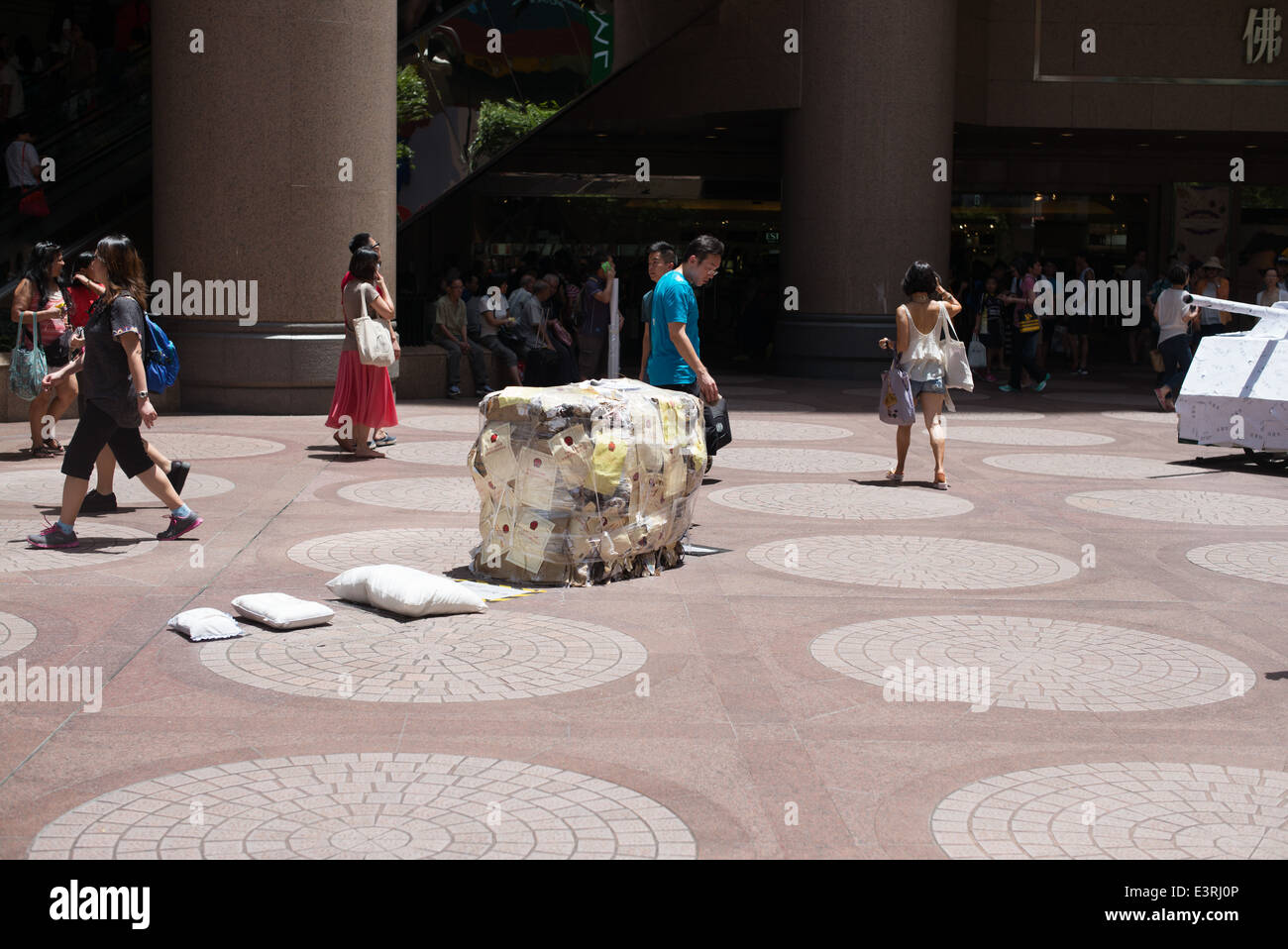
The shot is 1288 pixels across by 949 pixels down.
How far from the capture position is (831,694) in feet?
17.9

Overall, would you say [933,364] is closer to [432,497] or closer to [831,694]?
[432,497]

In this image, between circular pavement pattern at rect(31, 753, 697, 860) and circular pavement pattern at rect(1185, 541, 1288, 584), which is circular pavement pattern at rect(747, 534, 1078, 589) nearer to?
circular pavement pattern at rect(1185, 541, 1288, 584)

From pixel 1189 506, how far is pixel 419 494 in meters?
5.51

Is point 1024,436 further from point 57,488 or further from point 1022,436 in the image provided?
point 57,488

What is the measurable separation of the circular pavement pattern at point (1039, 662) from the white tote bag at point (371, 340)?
6.60m

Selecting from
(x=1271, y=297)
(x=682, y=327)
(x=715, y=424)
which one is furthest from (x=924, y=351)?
(x=1271, y=297)

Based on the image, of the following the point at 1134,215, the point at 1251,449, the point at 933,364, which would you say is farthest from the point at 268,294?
the point at 1134,215

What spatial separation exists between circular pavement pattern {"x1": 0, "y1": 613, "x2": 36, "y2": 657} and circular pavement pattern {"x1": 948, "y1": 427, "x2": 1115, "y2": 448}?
10.2 m

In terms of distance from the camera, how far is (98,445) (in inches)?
317

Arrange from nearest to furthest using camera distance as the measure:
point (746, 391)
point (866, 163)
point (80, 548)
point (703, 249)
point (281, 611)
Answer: point (281, 611)
point (80, 548)
point (703, 249)
point (746, 391)
point (866, 163)

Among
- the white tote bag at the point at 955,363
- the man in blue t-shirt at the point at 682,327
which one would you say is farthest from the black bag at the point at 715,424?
the white tote bag at the point at 955,363

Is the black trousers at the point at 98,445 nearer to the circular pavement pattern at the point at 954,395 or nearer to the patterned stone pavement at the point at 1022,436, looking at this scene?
the patterned stone pavement at the point at 1022,436

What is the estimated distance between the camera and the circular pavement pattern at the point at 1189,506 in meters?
9.80

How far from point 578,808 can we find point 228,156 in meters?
12.9
